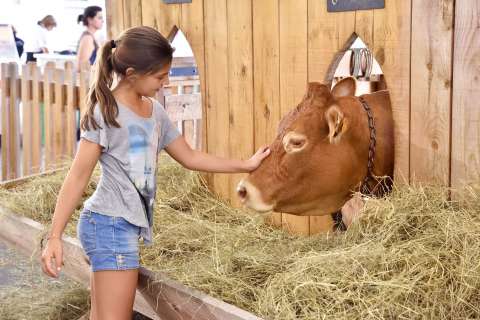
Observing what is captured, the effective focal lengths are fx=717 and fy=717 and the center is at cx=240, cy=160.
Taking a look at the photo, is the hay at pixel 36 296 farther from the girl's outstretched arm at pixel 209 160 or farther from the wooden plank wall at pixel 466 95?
the wooden plank wall at pixel 466 95

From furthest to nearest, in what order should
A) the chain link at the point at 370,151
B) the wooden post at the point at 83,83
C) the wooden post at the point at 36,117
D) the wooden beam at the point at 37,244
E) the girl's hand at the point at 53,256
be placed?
the wooden post at the point at 36,117 → the wooden post at the point at 83,83 → the wooden beam at the point at 37,244 → the chain link at the point at 370,151 → the girl's hand at the point at 53,256

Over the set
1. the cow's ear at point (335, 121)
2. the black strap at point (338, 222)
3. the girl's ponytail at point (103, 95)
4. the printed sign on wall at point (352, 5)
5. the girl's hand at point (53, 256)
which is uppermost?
the printed sign on wall at point (352, 5)

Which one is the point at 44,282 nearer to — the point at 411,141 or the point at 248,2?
the point at 248,2

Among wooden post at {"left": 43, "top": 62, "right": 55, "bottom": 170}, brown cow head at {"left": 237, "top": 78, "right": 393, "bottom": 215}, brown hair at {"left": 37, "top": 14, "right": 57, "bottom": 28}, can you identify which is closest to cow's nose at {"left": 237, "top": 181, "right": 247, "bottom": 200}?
brown cow head at {"left": 237, "top": 78, "right": 393, "bottom": 215}

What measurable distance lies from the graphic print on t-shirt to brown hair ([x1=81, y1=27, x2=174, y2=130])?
0.12 meters

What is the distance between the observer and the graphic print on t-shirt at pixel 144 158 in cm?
322

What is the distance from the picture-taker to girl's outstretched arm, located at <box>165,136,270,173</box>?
11.6ft

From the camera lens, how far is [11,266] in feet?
19.4

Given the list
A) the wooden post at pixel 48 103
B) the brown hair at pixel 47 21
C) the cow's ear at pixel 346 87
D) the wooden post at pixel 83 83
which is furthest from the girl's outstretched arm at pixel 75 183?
the brown hair at pixel 47 21

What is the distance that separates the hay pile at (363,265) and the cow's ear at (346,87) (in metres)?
0.74

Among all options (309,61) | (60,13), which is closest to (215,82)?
(309,61)

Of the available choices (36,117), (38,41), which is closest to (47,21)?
(38,41)

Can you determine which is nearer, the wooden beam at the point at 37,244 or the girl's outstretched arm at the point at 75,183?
the girl's outstretched arm at the point at 75,183

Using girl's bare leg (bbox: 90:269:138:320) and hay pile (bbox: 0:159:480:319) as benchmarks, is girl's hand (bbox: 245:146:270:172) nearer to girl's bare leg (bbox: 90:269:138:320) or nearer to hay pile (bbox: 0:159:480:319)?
→ hay pile (bbox: 0:159:480:319)
